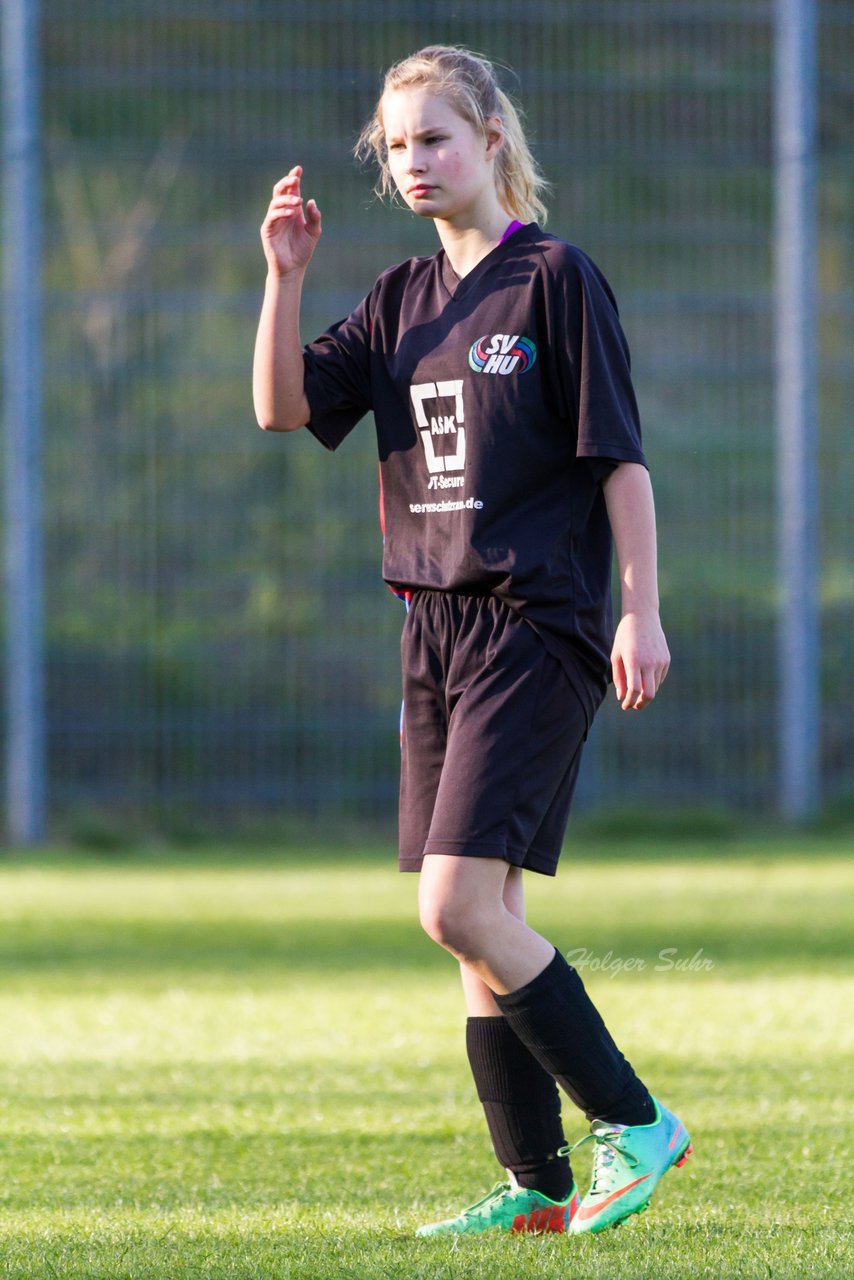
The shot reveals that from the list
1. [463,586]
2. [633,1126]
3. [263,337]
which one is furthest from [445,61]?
[633,1126]

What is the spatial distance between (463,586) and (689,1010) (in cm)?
222

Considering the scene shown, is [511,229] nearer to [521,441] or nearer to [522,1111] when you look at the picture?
[521,441]

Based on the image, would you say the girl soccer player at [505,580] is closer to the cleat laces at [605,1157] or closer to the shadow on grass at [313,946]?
the cleat laces at [605,1157]

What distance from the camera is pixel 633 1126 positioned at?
103 inches

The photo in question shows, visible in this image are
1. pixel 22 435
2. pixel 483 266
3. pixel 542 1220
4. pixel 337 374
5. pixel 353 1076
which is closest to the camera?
pixel 542 1220

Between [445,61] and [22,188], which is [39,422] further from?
[445,61]

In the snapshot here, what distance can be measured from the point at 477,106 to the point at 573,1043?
1.32m

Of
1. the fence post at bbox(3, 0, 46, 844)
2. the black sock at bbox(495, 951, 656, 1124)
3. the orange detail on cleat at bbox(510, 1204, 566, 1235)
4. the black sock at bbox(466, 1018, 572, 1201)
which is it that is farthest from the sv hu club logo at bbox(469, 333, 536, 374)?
the fence post at bbox(3, 0, 46, 844)

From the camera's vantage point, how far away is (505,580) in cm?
258

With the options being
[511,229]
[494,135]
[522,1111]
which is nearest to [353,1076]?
[522,1111]

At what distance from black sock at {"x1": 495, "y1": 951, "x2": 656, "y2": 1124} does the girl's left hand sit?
39 centimetres

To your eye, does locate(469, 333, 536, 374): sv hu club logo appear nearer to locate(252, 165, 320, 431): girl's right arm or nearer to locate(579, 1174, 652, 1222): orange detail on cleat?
locate(252, 165, 320, 431): girl's right arm

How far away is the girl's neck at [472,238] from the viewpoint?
275 centimetres

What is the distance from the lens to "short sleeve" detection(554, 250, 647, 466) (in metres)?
A: 2.57
